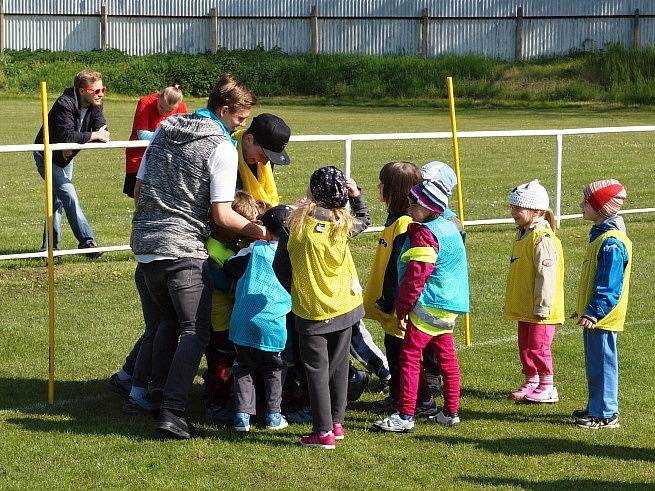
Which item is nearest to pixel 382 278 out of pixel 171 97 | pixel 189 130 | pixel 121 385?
pixel 189 130

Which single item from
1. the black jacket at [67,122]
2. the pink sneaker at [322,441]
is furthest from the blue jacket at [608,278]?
the black jacket at [67,122]

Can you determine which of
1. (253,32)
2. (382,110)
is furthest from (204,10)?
(382,110)

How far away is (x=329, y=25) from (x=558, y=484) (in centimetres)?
4145

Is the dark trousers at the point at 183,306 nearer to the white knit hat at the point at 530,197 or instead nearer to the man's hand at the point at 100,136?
the white knit hat at the point at 530,197

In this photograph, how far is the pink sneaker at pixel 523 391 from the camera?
757 cm

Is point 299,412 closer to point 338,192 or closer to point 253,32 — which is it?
point 338,192

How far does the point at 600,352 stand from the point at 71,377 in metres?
3.41

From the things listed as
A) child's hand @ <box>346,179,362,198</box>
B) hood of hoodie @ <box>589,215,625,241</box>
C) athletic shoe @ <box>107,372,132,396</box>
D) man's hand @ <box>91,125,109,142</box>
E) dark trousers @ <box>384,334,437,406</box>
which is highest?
man's hand @ <box>91,125,109,142</box>

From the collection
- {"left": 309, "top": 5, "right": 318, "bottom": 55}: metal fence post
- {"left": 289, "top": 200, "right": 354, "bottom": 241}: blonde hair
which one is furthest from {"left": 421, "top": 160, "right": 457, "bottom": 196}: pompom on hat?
{"left": 309, "top": 5, "right": 318, "bottom": 55}: metal fence post

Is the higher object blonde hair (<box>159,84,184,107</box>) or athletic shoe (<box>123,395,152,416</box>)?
blonde hair (<box>159,84,184,107</box>)

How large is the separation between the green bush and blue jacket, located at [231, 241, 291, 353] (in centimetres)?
3169

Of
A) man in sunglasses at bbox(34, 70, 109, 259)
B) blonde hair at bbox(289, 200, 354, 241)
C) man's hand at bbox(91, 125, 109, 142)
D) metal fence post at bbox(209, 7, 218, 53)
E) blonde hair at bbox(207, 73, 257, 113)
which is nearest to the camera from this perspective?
blonde hair at bbox(289, 200, 354, 241)

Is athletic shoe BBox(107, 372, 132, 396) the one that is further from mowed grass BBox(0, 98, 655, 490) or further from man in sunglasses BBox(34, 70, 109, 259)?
man in sunglasses BBox(34, 70, 109, 259)

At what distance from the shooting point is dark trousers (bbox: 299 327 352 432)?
21.0 ft
